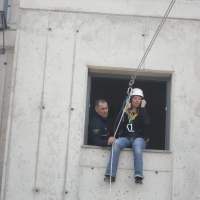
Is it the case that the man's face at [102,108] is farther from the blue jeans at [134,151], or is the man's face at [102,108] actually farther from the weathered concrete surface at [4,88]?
the weathered concrete surface at [4,88]

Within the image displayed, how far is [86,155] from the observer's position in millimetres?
9133

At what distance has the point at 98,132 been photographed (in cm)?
923

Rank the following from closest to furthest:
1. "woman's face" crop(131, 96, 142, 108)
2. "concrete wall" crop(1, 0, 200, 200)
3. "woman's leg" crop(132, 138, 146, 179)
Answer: "woman's leg" crop(132, 138, 146, 179) < "concrete wall" crop(1, 0, 200, 200) < "woman's face" crop(131, 96, 142, 108)

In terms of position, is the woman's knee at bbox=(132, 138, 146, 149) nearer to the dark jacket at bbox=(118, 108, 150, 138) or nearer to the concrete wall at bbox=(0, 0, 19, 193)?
the dark jacket at bbox=(118, 108, 150, 138)

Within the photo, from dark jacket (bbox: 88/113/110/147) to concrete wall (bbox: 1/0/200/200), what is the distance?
0.15 meters

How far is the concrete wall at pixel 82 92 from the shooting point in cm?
901

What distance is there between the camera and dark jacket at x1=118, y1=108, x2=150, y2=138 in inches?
362

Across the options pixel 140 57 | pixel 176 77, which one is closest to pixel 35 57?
pixel 140 57

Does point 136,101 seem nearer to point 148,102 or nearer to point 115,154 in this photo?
point 115,154

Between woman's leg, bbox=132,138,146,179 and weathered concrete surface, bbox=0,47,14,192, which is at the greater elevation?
weathered concrete surface, bbox=0,47,14,192

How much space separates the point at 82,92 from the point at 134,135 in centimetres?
115

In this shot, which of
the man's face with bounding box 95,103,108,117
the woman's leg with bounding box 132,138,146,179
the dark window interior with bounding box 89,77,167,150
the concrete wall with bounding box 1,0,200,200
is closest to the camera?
the woman's leg with bounding box 132,138,146,179

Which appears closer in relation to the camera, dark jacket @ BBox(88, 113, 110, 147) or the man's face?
dark jacket @ BBox(88, 113, 110, 147)

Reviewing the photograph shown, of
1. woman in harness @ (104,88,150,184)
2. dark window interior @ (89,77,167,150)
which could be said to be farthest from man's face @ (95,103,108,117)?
dark window interior @ (89,77,167,150)
